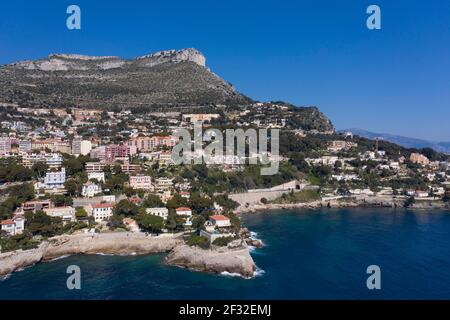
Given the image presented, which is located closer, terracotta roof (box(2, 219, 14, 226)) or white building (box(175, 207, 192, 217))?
terracotta roof (box(2, 219, 14, 226))

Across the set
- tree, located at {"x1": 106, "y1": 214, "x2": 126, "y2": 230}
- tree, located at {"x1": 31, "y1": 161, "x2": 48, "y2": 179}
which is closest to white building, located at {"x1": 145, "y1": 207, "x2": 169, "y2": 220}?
tree, located at {"x1": 106, "y1": 214, "x2": 126, "y2": 230}

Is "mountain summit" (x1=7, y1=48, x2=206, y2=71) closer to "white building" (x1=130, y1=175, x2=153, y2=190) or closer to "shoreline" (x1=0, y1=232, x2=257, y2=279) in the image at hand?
"white building" (x1=130, y1=175, x2=153, y2=190)

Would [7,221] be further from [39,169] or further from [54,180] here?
[39,169]

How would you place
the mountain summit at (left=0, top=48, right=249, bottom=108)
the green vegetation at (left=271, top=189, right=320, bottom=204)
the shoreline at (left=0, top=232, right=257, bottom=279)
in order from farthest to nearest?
the mountain summit at (left=0, top=48, right=249, bottom=108) → the green vegetation at (left=271, top=189, right=320, bottom=204) → the shoreline at (left=0, top=232, right=257, bottom=279)

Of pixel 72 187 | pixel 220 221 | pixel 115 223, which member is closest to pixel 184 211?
pixel 220 221

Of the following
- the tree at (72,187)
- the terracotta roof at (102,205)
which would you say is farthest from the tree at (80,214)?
the tree at (72,187)

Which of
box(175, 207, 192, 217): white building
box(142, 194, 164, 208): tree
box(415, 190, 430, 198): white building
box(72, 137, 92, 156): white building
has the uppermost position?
box(72, 137, 92, 156): white building

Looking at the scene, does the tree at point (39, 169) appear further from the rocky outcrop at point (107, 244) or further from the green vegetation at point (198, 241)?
the green vegetation at point (198, 241)
